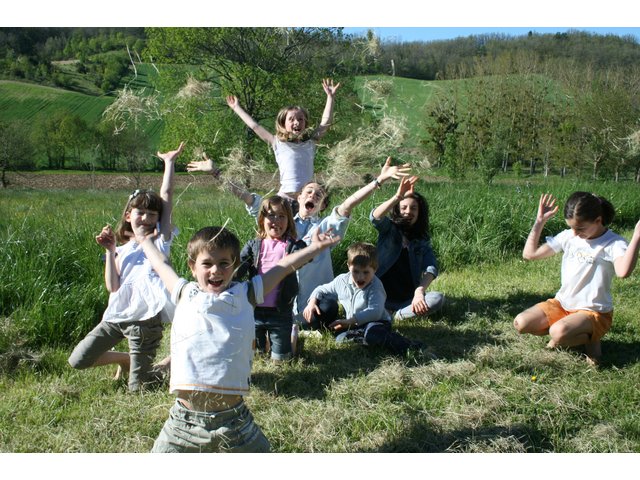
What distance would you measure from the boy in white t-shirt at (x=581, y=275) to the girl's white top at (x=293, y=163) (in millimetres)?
2260

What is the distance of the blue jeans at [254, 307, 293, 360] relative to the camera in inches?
177

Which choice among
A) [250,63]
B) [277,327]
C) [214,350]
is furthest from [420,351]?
[250,63]

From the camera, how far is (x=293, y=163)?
5.77 m

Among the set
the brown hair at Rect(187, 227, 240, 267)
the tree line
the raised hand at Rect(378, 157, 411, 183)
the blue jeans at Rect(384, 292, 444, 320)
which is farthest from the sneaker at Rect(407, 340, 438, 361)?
the tree line

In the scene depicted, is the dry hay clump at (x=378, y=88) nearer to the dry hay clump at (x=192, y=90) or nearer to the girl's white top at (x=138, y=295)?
the dry hay clump at (x=192, y=90)

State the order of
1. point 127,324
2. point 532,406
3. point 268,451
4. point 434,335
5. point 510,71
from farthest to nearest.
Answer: point 510,71
point 434,335
point 127,324
point 532,406
point 268,451

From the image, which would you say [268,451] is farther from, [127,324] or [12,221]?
[12,221]

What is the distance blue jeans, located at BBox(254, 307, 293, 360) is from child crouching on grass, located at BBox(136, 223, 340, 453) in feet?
4.58

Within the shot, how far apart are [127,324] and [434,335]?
262cm

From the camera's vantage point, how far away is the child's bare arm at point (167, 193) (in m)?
4.16

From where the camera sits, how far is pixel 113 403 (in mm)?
3867

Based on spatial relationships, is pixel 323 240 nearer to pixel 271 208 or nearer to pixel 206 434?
pixel 206 434

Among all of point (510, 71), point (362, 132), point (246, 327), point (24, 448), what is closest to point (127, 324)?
point (24, 448)

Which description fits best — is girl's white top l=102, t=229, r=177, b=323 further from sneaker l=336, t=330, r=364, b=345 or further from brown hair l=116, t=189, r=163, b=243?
sneaker l=336, t=330, r=364, b=345
